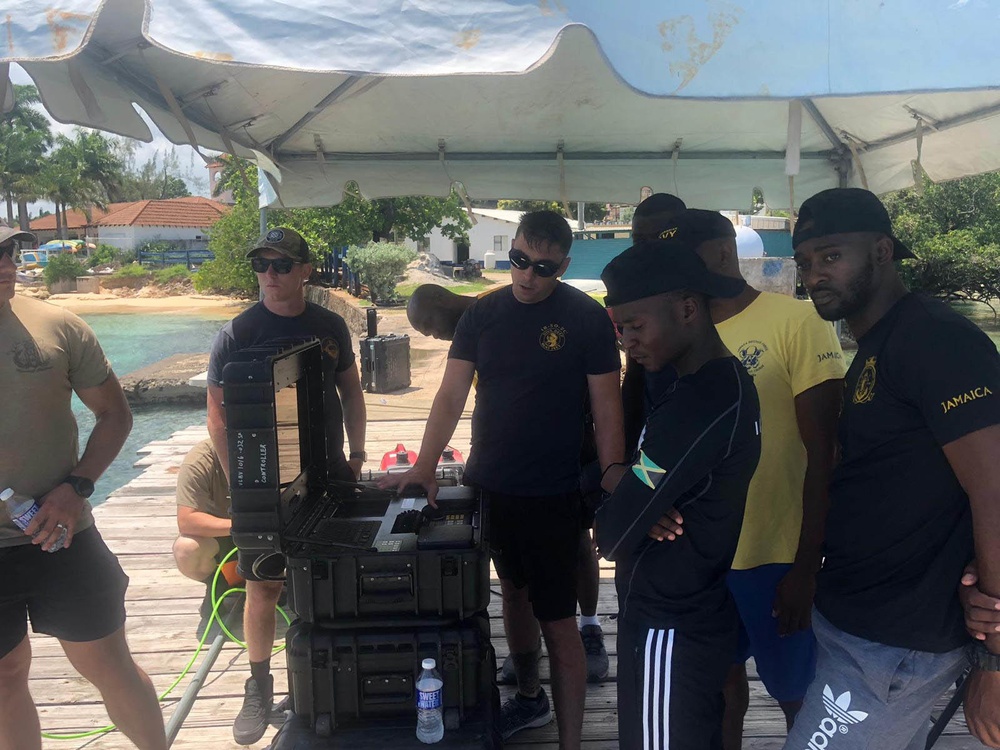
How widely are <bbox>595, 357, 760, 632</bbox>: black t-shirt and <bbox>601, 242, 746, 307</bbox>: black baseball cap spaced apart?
0.62 ft

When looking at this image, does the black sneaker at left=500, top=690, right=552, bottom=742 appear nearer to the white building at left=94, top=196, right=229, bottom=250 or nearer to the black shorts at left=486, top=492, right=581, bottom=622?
the black shorts at left=486, top=492, right=581, bottom=622

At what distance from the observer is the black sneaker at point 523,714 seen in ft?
9.07

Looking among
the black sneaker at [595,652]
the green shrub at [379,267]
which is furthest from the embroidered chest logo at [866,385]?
the green shrub at [379,267]

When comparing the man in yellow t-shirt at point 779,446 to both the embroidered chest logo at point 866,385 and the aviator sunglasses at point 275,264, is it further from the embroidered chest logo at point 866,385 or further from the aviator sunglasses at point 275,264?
the aviator sunglasses at point 275,264

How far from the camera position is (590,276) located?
16344 mm

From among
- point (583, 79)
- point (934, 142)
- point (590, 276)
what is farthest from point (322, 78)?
point (590, 276)

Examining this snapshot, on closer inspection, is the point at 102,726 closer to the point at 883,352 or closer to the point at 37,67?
the point at 37,67

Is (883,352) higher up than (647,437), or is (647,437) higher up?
(883,352)

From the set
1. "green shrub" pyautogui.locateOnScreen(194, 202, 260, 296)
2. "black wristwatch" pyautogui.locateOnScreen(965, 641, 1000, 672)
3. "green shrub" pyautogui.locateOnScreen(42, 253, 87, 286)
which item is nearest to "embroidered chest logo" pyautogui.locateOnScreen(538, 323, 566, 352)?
"black wristwatch" pyautogui.locateOnScreen(965, 641, 1000, 672)

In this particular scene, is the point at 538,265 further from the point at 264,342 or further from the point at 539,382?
the point at 264,342

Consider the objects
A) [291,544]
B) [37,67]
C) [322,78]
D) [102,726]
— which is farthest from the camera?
[322,78]

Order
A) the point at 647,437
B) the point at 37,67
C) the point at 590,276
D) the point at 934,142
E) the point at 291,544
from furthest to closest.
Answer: the point at 590,276 < the point at 934,142 < the point at 37,67 < the point at 291,544 < the point at 647,437

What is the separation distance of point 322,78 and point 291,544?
242 centimetres

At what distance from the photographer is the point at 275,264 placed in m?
2.83
